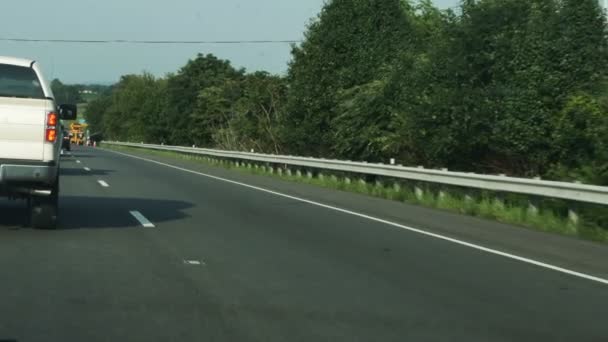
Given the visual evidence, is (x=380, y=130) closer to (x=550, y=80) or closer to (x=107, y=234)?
(x=550, y=80)

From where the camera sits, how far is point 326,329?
23.0 ft

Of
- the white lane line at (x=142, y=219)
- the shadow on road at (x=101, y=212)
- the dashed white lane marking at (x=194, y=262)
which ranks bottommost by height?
the shadow on road at (x=101, y=212)

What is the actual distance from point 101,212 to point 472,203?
7.08 metres

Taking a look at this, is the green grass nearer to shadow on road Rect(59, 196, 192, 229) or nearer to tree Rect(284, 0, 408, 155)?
shadow on road Rect(59, 196, 192, 229)

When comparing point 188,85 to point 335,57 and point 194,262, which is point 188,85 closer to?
point 335,57

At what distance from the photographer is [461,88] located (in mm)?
24172

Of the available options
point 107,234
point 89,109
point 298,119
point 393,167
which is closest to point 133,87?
point 89,109

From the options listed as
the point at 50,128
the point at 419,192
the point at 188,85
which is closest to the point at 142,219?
the point at 50,128

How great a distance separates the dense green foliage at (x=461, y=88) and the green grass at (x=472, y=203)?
1.75 metres

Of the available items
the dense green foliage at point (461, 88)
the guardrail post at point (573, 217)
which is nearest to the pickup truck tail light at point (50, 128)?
the guardrail post at point (573, 217)

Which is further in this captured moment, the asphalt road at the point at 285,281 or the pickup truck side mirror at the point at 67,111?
the pickup truck side mirror at the point at 67,111

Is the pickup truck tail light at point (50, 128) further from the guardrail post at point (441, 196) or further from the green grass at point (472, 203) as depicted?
the guardrail post at point (441, 196)

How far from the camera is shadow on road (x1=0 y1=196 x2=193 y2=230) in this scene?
46.0ft

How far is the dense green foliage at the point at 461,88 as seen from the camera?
2194 cm
